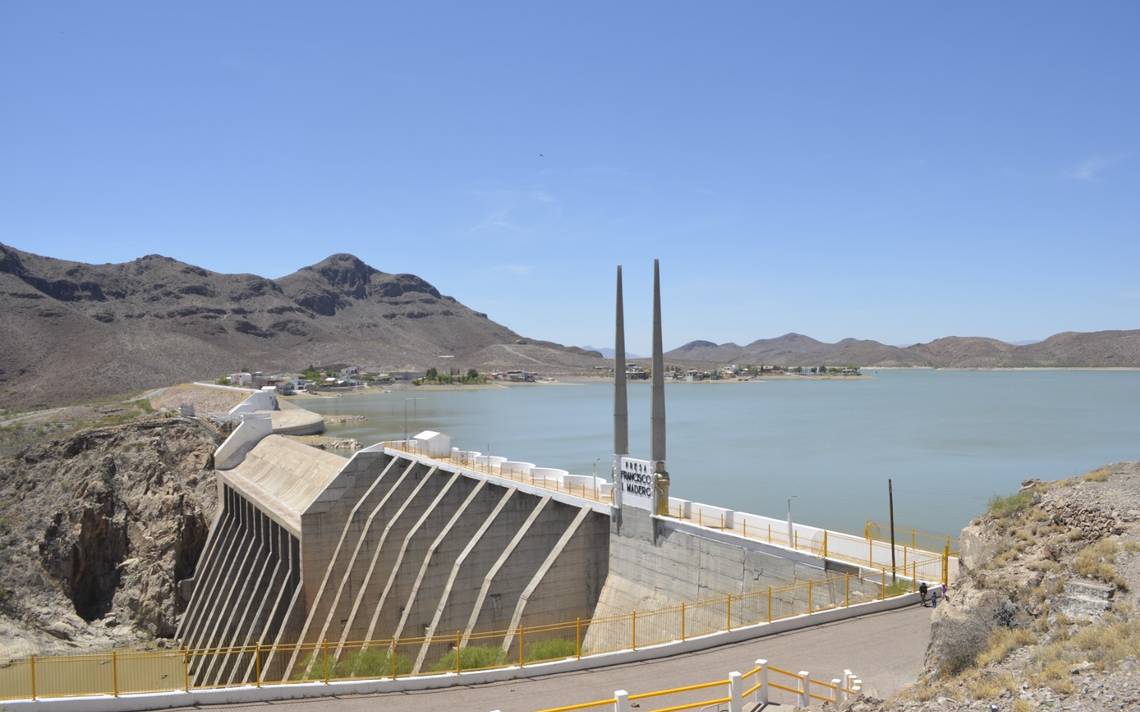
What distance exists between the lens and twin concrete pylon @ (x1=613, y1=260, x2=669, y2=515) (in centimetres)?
1983

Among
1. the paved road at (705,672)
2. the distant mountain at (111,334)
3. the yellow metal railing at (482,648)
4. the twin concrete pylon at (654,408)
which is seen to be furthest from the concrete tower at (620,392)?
the distant mountain at (111,334)

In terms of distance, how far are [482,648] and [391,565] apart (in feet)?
41.0

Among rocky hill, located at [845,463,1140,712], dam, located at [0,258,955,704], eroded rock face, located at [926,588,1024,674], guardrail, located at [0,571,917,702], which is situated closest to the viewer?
rocky hill, located at [845,463,1140,712]

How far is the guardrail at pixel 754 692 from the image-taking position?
947 cm

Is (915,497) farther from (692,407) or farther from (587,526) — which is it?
(692,407)

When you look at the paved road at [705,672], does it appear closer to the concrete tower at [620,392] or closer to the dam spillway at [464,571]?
the dam spillway at [464,571]

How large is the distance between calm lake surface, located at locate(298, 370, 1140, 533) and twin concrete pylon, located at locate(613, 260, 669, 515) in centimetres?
1452

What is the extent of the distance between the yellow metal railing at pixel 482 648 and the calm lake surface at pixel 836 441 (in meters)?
16.7

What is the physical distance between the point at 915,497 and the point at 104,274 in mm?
181108

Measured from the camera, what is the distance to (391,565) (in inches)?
1024

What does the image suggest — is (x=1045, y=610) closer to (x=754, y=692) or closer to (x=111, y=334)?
(x=754, y=692)

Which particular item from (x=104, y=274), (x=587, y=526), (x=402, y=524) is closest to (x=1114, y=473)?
(x=587, y=526)

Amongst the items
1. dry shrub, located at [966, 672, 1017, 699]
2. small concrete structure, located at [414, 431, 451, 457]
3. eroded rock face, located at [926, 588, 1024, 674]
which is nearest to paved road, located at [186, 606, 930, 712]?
eroded rock face, located at [926, 588, 1024, 674]

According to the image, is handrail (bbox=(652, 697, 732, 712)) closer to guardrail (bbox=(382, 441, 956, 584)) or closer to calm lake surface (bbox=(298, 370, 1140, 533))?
guardrail (bbox=(382, 441, 956, 584))
